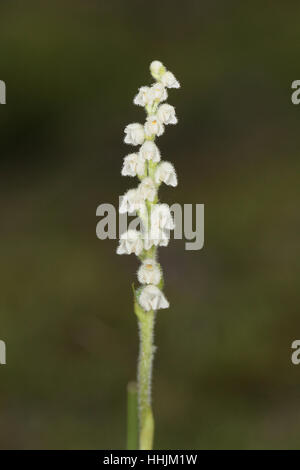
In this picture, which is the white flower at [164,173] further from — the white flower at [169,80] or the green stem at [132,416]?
the green stem at [132,416]

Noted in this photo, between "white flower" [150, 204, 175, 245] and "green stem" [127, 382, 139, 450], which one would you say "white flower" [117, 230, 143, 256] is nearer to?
"white flower" [150, 204, 175, 245]

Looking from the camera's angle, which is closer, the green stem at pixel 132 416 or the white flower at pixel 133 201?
the white flower at pixel 133 201

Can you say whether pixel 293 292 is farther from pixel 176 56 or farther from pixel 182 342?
pixel 176 56

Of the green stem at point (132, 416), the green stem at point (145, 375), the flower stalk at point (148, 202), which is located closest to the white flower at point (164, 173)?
the flower stalk at point (148, 202)

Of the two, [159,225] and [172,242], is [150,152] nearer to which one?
[159,225]

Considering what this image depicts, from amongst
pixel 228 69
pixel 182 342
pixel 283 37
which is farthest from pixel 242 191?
pixel 283 37

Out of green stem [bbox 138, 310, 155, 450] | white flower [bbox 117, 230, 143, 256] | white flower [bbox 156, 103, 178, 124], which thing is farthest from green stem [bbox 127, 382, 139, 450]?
white flower [bbox 156, 103, 178, 124]
